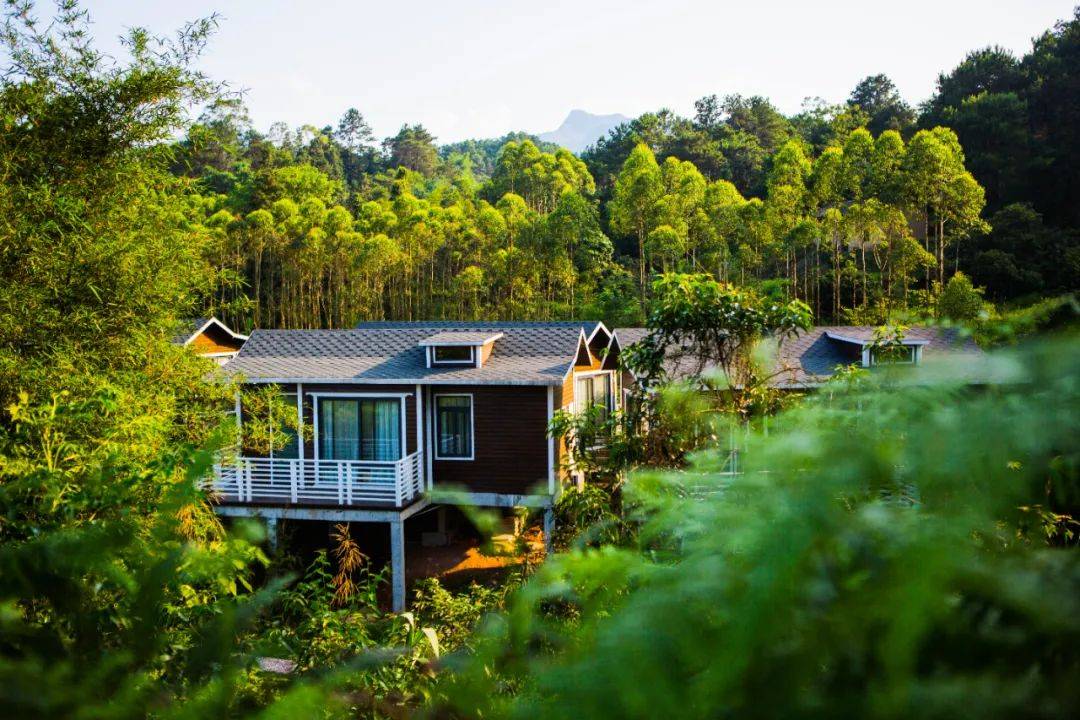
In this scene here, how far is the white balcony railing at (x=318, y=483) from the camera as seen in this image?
11.0m

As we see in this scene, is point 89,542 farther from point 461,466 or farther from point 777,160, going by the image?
point 777,160

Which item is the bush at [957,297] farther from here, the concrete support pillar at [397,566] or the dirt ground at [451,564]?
the concrete support pillar at [397,566]

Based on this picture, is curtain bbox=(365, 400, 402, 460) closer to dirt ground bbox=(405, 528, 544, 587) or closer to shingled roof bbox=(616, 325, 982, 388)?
dirt ground bbox=(405, 528, 544, 587)

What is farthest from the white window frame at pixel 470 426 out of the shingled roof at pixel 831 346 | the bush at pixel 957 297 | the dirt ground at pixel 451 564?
the bush at pixel 957 297

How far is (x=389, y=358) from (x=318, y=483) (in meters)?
2.30

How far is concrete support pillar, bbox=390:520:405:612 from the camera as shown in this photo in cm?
1046

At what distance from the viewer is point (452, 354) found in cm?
1198

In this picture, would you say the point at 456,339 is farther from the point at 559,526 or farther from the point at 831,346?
the point at 831,346

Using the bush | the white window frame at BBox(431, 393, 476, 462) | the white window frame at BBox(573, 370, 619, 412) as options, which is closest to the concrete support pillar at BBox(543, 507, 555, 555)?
the white window frame at BBox(431, 393, 476, 462)

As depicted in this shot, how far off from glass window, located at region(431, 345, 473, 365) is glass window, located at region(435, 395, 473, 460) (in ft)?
1.83

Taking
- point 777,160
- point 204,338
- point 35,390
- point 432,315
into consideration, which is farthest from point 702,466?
point 432,315

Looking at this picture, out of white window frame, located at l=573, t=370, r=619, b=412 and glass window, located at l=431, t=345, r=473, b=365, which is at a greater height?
glass window, located at l=431, t=345, r=473, b=365

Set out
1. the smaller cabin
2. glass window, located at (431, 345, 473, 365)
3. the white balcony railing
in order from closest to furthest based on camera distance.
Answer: the white balcony railing → glass window, located at (431, 345, 473, 365) → the smaller cabin

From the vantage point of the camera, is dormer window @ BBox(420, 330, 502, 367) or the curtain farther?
the curtain
